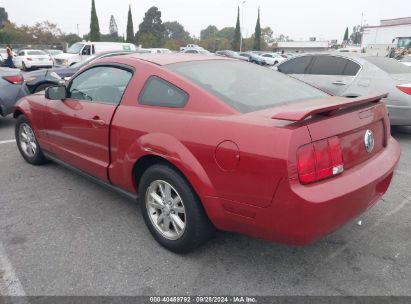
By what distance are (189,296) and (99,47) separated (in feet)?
59.4

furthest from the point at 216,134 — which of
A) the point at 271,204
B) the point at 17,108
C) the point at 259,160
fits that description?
the point at 17,108

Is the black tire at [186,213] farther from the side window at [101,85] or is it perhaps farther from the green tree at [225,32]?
the green tree at [225,32]

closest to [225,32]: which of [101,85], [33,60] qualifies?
[33,60]

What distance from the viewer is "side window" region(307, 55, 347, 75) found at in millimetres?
6496

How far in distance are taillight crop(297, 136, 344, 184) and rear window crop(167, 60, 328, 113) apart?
0.55 meters

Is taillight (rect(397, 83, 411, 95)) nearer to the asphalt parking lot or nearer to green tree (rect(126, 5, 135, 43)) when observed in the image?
the asphalt parking lot

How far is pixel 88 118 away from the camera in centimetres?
339

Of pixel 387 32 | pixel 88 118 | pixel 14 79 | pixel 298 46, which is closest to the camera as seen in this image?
pixel 88 118

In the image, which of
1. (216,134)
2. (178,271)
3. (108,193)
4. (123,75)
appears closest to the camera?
(216,134)

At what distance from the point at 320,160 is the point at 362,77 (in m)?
4.68

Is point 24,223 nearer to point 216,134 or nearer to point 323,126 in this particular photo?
point 216,134

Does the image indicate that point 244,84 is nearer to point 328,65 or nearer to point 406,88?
point 406,88

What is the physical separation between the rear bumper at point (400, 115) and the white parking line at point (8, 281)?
5.79 m

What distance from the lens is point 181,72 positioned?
287 centimetres
